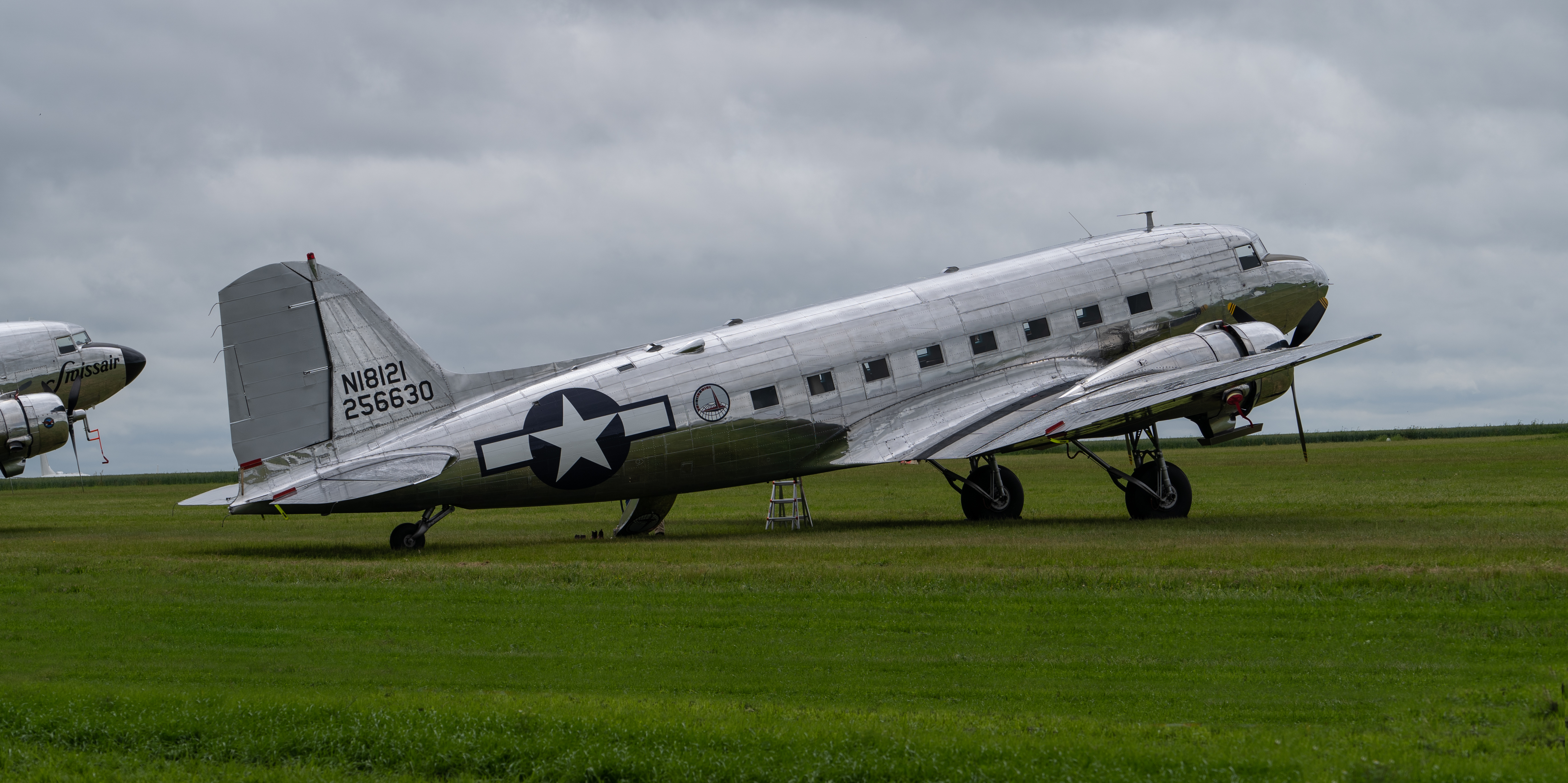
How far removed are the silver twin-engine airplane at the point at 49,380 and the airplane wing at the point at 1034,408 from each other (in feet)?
67.3

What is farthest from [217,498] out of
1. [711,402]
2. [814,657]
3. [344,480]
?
[814,657]

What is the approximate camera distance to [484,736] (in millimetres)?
9125

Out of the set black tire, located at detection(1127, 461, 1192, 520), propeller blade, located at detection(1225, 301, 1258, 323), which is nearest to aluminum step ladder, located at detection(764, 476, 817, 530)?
black tire, located at detection(1127, 461, 1192, 520)

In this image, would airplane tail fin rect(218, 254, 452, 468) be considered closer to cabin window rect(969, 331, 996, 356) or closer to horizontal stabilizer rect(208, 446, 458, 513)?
horizontal stabilizer rect(208, 446, 458, 513)

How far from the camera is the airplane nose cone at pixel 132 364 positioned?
35719 mm

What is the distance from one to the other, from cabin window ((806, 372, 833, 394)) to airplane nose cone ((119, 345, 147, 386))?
22441 mm

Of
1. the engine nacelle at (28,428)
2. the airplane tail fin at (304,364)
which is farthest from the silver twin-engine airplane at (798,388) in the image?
the engine nacelle at (28,428)

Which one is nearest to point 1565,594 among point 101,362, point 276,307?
point 276,307

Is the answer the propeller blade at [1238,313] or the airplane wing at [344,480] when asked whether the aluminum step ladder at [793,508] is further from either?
the propeller blade at [1238,313]

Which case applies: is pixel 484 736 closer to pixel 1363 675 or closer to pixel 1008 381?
pixel 1363 675

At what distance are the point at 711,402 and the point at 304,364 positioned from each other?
22.1 ft

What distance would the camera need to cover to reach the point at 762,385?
23.0m

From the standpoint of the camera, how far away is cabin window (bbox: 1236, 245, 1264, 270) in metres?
27.2

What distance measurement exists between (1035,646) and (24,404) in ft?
91.7
